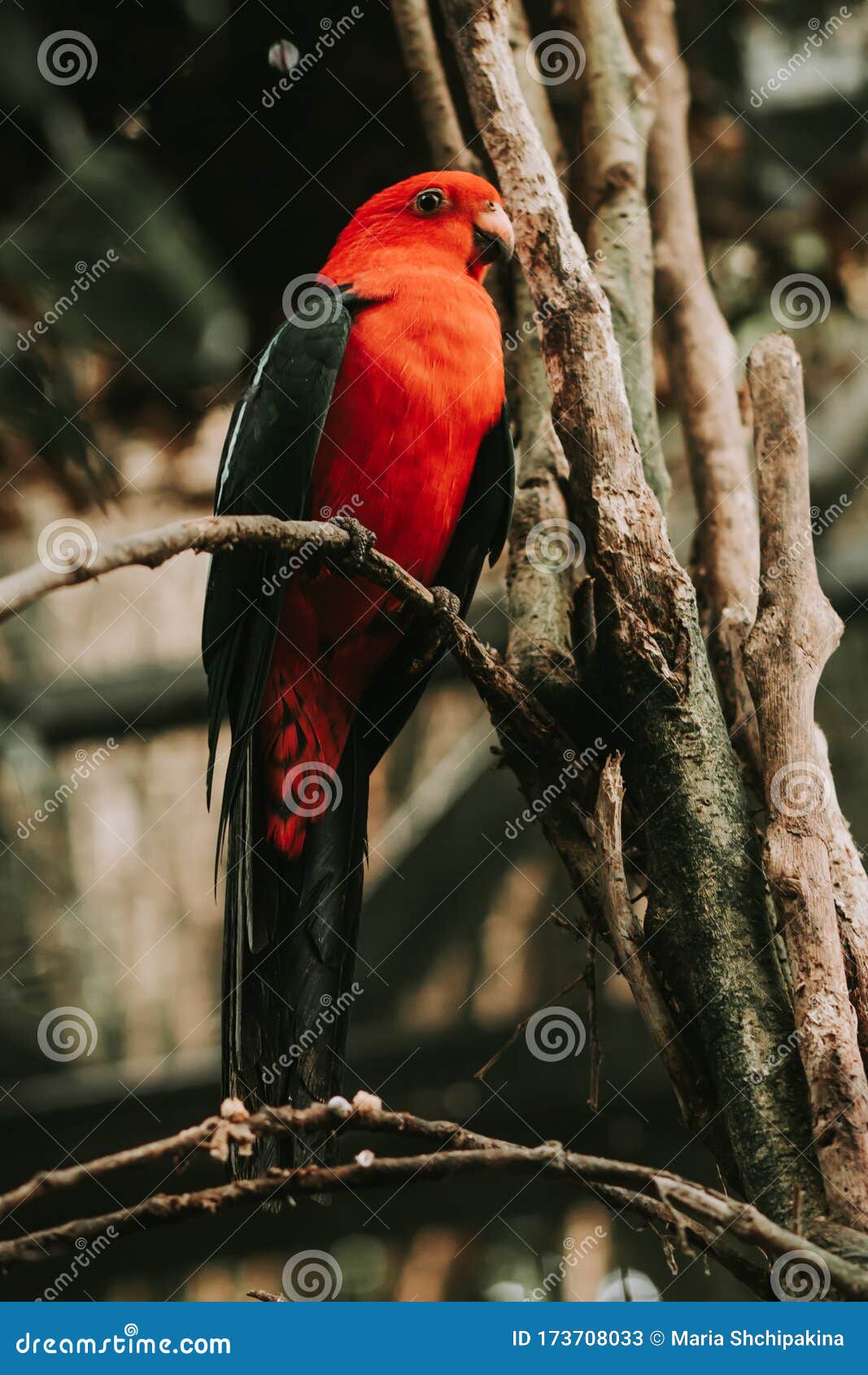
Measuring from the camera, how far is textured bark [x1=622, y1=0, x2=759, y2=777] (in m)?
2.45

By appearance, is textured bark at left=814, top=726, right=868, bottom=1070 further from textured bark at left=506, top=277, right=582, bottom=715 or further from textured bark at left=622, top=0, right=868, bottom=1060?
textured bark at left=506, top=277, right=582, bottom=715

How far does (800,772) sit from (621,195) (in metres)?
1.53

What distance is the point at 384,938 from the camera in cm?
352

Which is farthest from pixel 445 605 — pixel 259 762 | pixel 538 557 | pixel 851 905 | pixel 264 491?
pixel 851 905

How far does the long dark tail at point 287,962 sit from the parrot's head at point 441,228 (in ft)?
4.00

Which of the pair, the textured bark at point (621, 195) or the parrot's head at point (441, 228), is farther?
the parrot's head at point (441, 228)

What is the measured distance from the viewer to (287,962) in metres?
2.29

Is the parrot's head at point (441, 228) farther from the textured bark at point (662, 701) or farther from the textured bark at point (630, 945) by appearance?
the textured bark at point (630, 945)

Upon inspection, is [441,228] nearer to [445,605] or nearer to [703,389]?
[703,389]

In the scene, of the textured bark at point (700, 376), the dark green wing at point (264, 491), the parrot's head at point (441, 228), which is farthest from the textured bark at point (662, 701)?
the dark green wing at point (264, 491)

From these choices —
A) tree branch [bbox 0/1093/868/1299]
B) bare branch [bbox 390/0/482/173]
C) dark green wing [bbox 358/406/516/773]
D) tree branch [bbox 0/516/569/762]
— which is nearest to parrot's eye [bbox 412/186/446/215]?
bare branch [bbox 390/0/482/173]

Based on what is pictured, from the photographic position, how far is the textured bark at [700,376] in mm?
2447

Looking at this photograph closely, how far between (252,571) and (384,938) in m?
1.42

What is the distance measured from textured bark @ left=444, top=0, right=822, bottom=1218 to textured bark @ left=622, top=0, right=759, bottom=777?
31 cm
